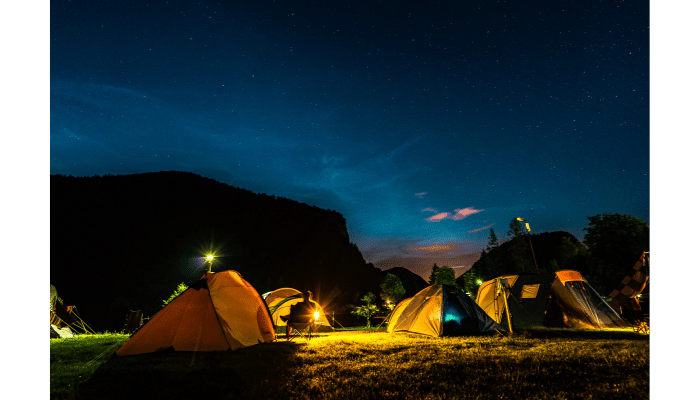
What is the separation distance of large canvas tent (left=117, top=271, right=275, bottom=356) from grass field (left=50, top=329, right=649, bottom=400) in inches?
14.5

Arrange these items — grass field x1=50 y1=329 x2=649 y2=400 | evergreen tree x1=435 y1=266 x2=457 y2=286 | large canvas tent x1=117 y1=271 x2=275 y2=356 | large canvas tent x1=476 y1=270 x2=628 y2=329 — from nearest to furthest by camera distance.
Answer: grass field x1=50 y1=329 x2=649 y2=400 → large canvas tent x1=117 y1=271 x2=275 y2=356 → large canvas tent x1=476 y1=270 x2=628 y2=329 → evergreen tree x1=435 y1=266 x2=457 y2=286

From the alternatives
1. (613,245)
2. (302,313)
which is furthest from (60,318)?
(613,245)

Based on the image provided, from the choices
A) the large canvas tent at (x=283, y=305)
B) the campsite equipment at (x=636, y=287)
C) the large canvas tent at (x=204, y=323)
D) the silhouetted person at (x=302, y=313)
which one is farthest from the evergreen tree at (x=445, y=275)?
the large canvas tent at (x=204, y=323)

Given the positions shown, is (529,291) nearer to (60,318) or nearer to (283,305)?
(283,305)

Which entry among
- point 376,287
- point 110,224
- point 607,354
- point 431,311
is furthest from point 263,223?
point 607,354

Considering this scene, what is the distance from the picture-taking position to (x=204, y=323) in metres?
7.59

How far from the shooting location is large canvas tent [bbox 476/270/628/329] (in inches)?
524

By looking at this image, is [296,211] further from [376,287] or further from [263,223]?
[376,287]

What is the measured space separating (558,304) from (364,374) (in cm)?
1322

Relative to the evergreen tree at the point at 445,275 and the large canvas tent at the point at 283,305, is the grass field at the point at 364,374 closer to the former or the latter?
the large canvas tent at the point at 283,305

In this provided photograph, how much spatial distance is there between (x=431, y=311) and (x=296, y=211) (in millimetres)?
83591

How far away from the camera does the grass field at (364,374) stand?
→ 4.05m

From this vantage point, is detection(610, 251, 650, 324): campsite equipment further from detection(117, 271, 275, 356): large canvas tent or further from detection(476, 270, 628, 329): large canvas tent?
detection(117, 271, 275, 356): large canvas tent

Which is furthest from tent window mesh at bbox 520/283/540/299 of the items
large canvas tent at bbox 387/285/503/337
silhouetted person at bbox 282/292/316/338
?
silhouetted person at bbox 282/292/316/338
